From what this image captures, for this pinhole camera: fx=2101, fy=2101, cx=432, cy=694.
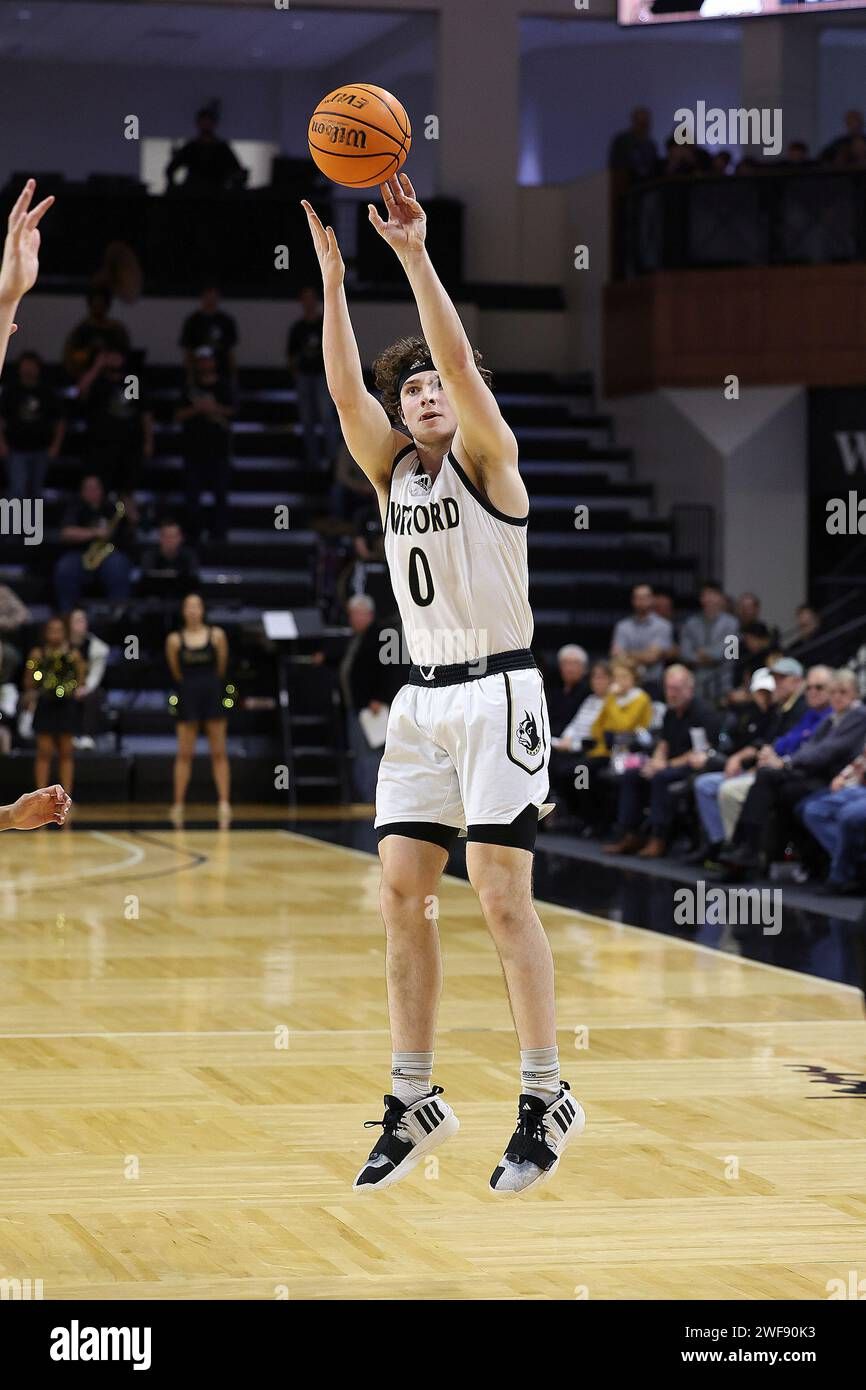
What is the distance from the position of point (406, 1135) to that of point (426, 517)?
1.46 meters

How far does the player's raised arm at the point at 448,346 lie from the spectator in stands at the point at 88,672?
40.6ft

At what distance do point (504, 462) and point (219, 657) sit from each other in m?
11.7

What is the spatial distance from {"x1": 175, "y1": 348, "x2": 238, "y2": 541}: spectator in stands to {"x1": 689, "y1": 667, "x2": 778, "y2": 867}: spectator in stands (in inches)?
325

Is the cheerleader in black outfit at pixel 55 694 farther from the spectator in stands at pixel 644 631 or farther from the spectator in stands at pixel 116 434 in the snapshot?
the spectator in stands at pixel 644 631

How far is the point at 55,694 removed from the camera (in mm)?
16250

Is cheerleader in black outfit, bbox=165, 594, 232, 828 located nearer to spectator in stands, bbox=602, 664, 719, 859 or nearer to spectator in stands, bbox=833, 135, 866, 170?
spectator in stands, bbox=602, 664, 719, 859

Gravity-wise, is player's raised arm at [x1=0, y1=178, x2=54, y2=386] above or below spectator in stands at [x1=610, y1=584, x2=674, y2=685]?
above

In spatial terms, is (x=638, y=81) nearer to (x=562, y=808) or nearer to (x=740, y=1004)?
(x=562, y=808)

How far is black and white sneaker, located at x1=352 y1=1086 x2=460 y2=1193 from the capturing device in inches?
194

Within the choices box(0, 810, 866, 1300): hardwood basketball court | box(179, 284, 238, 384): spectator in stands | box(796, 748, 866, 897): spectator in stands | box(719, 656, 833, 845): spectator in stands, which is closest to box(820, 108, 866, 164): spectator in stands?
box(179, 284, 238, 384): spectator in stands

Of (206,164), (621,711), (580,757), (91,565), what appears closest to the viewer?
(621,711)

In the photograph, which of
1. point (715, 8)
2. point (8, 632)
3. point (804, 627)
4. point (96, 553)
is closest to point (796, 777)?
point (804, 627)

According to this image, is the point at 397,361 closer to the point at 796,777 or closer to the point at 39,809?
the point at 39,809

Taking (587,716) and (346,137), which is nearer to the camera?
(346,137)
